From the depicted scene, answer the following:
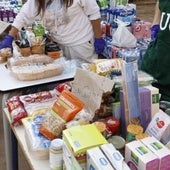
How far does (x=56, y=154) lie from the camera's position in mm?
1068

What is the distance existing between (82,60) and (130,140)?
1363 mm

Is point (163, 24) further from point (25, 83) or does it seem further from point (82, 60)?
point (82, 60)

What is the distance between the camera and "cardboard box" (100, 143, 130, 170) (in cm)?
90

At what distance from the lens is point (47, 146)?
3.81 feet

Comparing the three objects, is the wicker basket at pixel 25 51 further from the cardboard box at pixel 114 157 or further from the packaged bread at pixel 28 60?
the cardboard box at pixel 114 157

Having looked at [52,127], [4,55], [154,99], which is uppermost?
[154,99]

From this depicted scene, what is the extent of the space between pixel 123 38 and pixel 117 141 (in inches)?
61.2

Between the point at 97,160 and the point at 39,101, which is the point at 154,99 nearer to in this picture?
the point at 97,160

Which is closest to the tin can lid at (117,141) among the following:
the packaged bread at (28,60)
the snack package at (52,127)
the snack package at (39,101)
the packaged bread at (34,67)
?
the snack package at (52,127)

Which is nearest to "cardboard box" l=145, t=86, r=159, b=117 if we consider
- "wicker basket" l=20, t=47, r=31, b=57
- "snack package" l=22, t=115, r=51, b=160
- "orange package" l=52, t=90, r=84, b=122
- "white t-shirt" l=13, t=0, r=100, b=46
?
"orange package" l=52, t=90, r=84, b=122

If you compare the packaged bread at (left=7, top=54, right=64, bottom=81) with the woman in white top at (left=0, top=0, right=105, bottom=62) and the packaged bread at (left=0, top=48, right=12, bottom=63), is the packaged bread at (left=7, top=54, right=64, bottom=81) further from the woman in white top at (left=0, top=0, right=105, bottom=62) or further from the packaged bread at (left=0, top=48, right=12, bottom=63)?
the woman in white top at (left=0, top=0, right=105, bottom=62)

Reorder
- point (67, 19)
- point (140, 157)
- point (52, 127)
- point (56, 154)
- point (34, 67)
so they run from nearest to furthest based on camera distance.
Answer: point (140, 157)
point (56, 154)
point (52, 127)
point (34, 67)
point (67, 19)

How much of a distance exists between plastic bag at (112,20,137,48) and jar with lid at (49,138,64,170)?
1577mm

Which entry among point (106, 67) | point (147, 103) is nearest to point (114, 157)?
point (147, 103)
